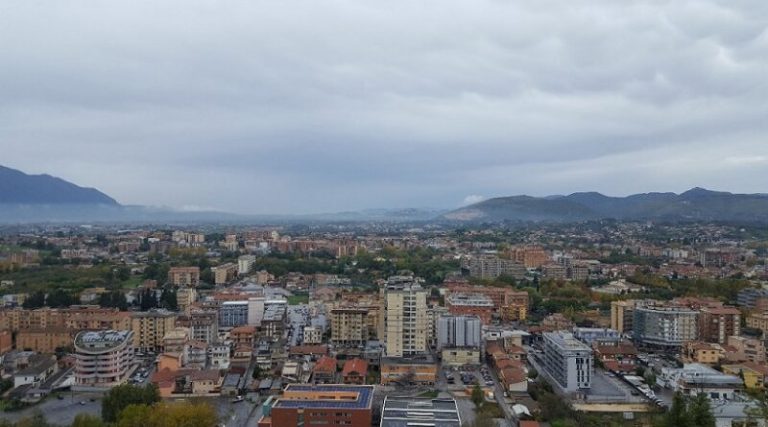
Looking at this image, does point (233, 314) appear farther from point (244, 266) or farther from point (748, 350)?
point (244, 266)

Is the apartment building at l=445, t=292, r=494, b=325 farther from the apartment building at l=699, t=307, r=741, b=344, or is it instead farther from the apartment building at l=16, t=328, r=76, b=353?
the apartment building at l=16, t=328, r=76, b=353

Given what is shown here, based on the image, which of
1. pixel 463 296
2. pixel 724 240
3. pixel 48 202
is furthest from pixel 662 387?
pixel 48 202

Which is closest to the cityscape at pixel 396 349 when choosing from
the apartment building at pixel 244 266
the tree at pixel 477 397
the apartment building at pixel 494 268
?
the tree at pixel 477 397

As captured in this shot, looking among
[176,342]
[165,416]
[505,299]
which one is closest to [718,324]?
[505,299]

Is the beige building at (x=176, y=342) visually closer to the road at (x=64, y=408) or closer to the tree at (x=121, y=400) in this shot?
the road at (x=64, y=408)

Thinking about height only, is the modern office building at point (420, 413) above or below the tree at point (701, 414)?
below

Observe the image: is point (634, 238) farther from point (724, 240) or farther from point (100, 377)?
point (100, 377)

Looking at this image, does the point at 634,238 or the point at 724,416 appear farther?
the point at 634,238
